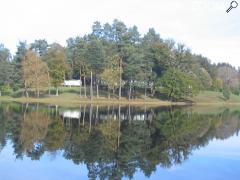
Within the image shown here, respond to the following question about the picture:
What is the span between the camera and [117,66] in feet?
316

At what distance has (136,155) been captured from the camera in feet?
84.4

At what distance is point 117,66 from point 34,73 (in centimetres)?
1899

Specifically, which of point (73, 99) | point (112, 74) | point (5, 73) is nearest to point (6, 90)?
point (5, 73)

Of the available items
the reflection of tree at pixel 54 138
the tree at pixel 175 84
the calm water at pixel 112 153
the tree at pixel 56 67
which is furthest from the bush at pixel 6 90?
the reflection of tree at pixel 54 138

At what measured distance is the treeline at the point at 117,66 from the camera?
305 ft

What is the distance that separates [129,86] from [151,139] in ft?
226

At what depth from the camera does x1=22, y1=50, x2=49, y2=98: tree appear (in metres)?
88.6

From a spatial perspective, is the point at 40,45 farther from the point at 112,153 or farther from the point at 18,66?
the point at 112,153

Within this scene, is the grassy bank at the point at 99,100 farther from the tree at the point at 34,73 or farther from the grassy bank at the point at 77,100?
the tree at the point at 34,73

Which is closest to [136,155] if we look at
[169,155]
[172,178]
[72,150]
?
[169,155]

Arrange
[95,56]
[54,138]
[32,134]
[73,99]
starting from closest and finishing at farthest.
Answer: [54,138] < [32,134] < [73,99] < [95,56]

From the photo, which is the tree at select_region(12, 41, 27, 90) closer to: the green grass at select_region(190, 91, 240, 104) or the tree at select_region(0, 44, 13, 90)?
the tree at select_region(0, 44, 13, 90)

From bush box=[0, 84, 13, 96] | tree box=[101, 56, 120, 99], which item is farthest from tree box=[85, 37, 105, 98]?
bush box=[0, 84, 13, 96]

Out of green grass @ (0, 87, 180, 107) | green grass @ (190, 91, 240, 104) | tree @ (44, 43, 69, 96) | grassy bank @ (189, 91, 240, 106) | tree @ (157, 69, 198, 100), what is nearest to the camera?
green grass @ (0, 87, 180, 107)
